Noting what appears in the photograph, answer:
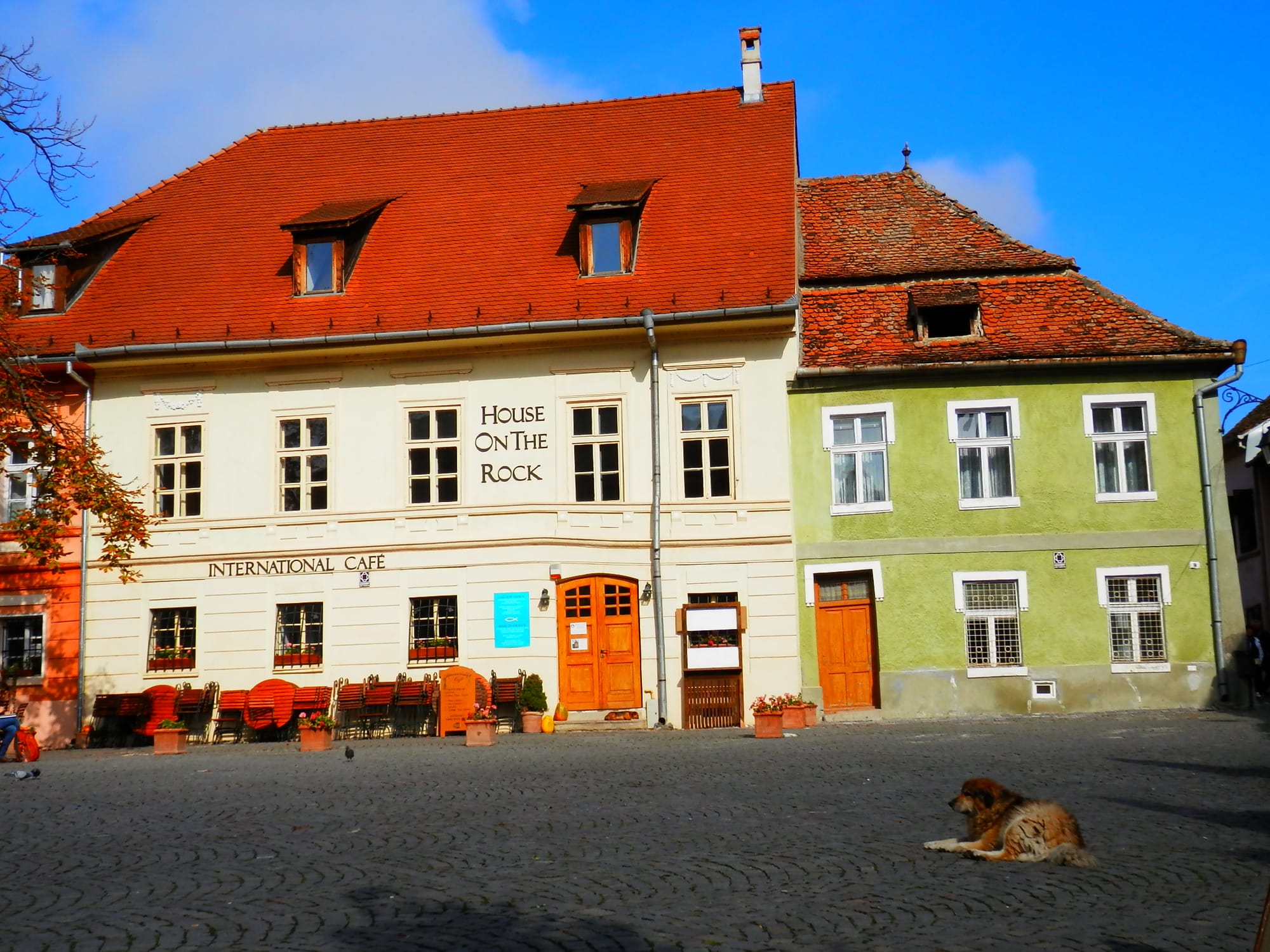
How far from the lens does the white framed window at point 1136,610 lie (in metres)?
23.4

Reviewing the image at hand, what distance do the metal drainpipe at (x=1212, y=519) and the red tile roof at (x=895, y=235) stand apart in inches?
138

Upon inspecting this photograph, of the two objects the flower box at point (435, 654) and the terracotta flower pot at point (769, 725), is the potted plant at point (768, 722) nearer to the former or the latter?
the terracotta flower pot at point (769, 725)

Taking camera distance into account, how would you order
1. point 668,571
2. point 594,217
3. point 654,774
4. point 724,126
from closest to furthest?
point 654,774 → point 668,571 → point 594,217 → point 724,126

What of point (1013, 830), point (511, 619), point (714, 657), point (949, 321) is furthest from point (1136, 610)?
point (1013, 830)

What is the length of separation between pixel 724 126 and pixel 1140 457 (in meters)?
11.1

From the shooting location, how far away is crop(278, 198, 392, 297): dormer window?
2614 centimetres

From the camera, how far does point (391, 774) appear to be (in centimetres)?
1616

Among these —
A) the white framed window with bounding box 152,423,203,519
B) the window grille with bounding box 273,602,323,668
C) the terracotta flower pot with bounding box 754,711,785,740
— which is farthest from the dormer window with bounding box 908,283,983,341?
the white framed window with bounding box 152,423,203,519

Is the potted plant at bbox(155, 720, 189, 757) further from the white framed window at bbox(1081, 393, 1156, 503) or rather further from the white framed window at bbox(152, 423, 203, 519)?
the white framed window at bbox(1081, 393, 1156, 503)

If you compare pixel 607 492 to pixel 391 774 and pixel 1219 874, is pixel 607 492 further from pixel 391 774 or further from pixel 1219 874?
pixel 1219 874

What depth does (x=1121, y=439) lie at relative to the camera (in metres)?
23.9

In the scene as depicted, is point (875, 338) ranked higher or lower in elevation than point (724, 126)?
lower

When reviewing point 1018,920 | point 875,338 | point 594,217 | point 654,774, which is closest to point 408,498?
point 594,217

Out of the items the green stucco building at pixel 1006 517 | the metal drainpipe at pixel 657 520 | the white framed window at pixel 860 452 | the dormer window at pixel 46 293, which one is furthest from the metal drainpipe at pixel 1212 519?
the dormer window at pixel 46 293
